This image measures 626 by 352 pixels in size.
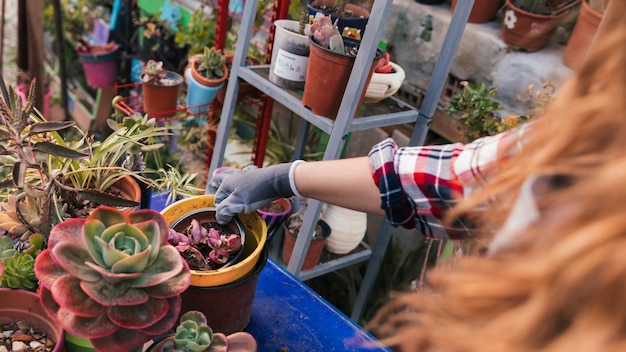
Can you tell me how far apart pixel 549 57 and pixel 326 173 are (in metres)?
1.02

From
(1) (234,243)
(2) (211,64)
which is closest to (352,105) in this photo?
(1) (234,243)

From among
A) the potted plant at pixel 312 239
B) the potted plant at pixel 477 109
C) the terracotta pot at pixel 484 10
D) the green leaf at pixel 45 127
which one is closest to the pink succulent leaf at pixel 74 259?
the green leaf at pixel 45 127

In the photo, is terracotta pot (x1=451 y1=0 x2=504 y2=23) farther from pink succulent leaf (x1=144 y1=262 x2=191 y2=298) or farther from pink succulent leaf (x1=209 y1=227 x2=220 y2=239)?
pink succulent leaf (x1=144 y1=262 x2=191 y2=298)

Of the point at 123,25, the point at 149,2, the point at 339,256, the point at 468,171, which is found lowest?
the point at 339,256

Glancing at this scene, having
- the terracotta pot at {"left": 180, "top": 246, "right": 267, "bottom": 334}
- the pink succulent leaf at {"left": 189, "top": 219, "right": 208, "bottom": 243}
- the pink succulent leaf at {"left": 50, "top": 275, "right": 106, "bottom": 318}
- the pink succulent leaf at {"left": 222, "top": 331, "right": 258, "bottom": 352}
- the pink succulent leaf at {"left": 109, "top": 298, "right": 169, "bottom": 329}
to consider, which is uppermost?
the pink succulent leaf at {"left": 50, "top": 275, "right": 106, "bottom": 318}

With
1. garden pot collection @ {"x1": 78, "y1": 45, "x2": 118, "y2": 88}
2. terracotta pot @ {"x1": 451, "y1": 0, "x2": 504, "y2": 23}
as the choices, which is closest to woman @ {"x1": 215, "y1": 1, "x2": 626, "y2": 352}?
terracotta pot @ {"x1": 451, "y1": 0, "x2": 504, "y2": 23}

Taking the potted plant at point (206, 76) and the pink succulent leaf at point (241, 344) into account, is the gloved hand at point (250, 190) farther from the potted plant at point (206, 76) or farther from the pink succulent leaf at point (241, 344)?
the potted plant at point (206, 76)

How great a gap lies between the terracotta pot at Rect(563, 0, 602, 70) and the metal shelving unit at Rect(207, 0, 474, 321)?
351 millimetres

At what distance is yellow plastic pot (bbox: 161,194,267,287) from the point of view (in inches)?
29.4

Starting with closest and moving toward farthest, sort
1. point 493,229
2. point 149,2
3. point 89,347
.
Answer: point 493,229, point 89,347, point 149,2

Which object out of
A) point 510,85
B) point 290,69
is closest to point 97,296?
point 290,69

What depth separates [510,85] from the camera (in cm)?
151

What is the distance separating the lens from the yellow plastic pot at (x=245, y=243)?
2.45ft

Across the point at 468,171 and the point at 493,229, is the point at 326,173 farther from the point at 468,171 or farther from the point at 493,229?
the point at 493,229
